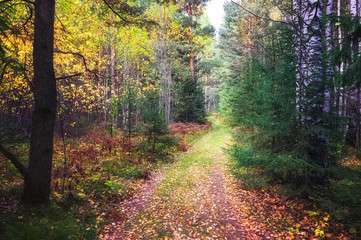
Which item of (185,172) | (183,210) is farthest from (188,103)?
(183,210)

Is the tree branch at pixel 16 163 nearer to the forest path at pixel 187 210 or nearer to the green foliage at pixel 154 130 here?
the forest path at pixel 187 210

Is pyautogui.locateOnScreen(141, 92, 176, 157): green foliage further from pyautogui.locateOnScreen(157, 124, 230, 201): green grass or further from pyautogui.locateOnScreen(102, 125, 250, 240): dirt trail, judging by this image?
pyautogui.locateOnScreen(102, 125, 250, 240): dirt trail

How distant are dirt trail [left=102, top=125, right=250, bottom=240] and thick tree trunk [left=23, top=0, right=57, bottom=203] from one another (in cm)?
198

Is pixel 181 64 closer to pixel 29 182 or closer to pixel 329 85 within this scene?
pixel 329 85

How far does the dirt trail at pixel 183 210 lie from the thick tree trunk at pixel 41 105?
6.49 ft

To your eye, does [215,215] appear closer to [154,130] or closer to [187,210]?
[187,210]

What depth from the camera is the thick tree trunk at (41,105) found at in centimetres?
377

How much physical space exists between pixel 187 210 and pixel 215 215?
2.71 ft

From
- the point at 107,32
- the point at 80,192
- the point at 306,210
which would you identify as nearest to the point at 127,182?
the point at 80,192

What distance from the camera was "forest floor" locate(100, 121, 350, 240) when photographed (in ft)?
13.7

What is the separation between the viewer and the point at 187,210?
17.3 feet

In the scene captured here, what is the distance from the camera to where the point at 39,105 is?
3760 mm

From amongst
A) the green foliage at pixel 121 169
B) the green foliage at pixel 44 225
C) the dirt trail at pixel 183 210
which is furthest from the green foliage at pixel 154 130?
the green foliage at pixel 44 225

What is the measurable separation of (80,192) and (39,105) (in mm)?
2927
